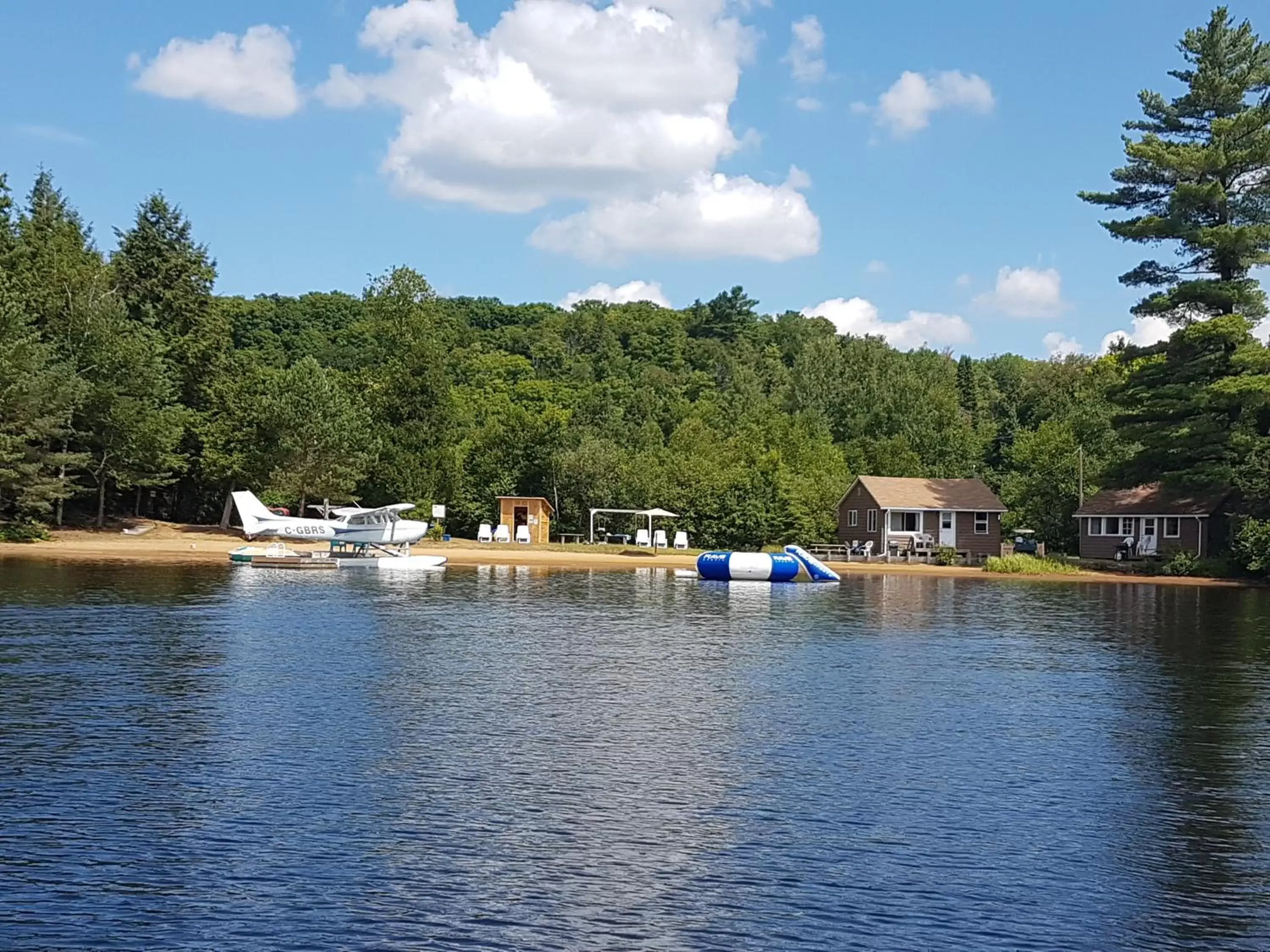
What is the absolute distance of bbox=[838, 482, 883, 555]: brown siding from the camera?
65500 millimetres

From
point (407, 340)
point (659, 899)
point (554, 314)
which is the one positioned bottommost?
point (659, 899)

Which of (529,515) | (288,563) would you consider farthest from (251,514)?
(529,515)

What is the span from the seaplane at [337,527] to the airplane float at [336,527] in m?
0.02

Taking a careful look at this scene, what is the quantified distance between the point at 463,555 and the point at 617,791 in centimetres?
4618

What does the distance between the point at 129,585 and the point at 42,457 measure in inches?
890

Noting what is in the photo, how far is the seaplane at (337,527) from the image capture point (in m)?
51.7

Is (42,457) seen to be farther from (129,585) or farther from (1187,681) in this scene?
(1187,681)

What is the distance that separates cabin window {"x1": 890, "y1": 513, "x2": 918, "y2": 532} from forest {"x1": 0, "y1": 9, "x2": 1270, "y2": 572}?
4.51 meters

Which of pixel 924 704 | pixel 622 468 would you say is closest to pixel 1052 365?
pixel 622 468

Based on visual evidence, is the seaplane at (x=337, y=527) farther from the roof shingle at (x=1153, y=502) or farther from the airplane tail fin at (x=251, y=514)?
the roof shingle at (x=1153, y=502)

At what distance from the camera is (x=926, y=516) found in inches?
2603

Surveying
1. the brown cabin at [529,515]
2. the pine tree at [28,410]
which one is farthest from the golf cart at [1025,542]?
the pine tree at [28,410]

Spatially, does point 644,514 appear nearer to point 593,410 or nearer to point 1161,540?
point 593,410

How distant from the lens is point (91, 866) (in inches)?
433
